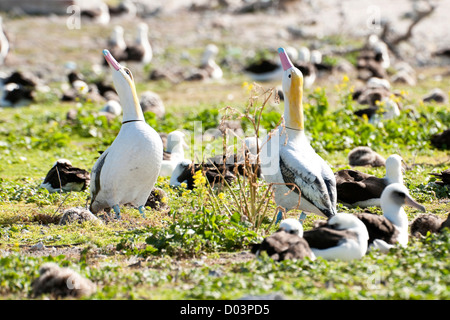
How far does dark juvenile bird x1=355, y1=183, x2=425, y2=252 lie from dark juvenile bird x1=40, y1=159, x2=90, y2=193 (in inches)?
176

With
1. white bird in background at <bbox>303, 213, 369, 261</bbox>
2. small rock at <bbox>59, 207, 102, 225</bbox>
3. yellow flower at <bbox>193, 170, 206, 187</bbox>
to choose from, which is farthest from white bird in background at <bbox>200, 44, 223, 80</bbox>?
white bird in background at <bbox>303, 213, 369, 261</bbox>

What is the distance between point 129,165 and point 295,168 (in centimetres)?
183

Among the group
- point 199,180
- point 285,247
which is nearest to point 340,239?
point 285,247

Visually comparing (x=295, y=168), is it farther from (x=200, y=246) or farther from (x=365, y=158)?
(x=365, y=158)

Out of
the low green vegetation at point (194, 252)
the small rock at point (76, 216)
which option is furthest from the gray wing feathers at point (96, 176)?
the low green vegetation at point (194, 252)

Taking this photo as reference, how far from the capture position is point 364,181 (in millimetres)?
8523

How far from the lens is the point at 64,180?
9.77 m

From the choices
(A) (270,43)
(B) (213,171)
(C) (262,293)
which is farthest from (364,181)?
(A) (270,43)

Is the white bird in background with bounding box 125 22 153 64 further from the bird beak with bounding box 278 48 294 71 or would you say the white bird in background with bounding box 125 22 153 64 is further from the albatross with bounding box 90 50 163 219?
the bird beak with bounding box 278 48 294 71

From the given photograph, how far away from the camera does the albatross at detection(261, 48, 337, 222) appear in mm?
7305

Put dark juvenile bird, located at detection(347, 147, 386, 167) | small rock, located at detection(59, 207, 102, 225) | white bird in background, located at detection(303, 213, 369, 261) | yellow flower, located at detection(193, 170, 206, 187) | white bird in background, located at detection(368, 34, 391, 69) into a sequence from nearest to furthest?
white bird in background, located at detection(303, 213, 369, 261), yellow flower, located at detection(193, 170, 206, 187), small rock, located at detection(59, 207, 102, 225), dark juvenile bird, located at detection(347, 147, 386, 167), white bird in background, located at detection(368, 34, 391, 69)

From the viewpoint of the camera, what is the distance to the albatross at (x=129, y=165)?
26.0 feet

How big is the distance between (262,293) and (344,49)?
2175 cm

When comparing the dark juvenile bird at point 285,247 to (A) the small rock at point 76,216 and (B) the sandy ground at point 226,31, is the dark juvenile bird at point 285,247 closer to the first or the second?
(A) the small rock at point 76,216
